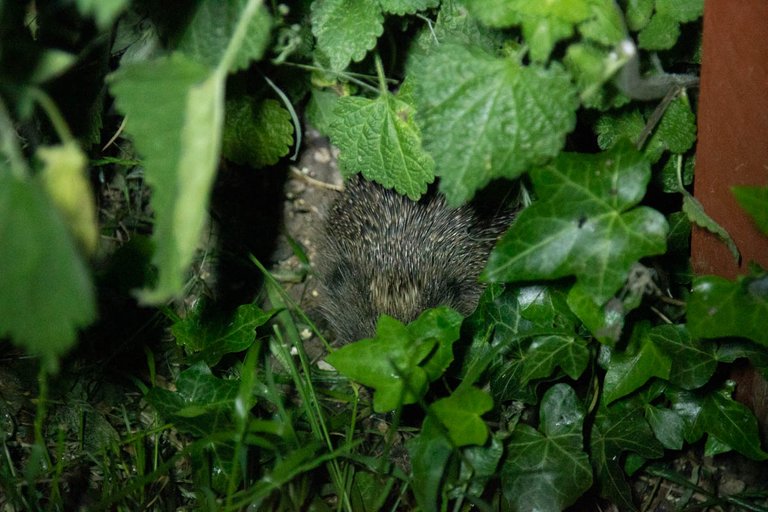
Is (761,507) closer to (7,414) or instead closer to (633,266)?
(633,266)

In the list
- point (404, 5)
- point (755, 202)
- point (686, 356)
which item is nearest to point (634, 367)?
point (686, 356)

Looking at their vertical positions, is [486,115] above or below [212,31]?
below

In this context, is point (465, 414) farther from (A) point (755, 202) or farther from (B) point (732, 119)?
(B) point (732, 119)

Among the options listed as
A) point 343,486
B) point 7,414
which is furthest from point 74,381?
point 343,486

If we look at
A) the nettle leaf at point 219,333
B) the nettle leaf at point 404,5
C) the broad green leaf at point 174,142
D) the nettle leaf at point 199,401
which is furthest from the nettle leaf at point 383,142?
the broad green leaf at point 174,142

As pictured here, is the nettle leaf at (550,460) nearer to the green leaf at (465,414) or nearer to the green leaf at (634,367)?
the green leaf at (634,367)

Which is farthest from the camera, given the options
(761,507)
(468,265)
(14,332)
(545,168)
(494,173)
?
(468,265)

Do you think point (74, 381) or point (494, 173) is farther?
point (74, 381)
